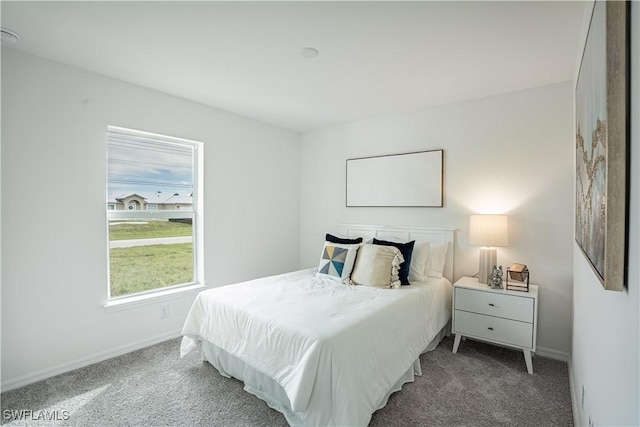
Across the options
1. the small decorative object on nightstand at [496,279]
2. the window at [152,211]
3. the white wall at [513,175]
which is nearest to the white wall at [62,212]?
the window at [152,211]

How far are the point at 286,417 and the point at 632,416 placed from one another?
168 cm

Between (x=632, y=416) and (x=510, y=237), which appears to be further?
(x=510, y=237)

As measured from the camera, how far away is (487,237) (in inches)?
110

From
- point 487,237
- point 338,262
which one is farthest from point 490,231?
point 338,262

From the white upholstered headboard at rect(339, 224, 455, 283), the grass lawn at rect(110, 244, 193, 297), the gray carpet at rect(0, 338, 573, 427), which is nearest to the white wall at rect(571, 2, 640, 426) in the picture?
the gray carpet at rect(0, 338, 573, 427)

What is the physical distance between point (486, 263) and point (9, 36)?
13.2ft

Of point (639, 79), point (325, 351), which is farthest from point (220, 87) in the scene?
point (639, 79)

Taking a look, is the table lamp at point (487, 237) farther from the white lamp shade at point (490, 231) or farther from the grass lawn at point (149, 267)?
the grass lawn at point (149, 267)

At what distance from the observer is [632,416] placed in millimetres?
742

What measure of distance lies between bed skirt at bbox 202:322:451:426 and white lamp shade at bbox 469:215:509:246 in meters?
1.22

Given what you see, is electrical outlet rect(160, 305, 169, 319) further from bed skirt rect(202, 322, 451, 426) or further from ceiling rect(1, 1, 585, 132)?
ceiling rect(1, 1, 585, 132)

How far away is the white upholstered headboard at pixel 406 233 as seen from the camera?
3279mm

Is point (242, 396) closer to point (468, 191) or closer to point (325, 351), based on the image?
point (325, 351)

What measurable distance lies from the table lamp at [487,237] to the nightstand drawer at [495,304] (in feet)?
0.78
